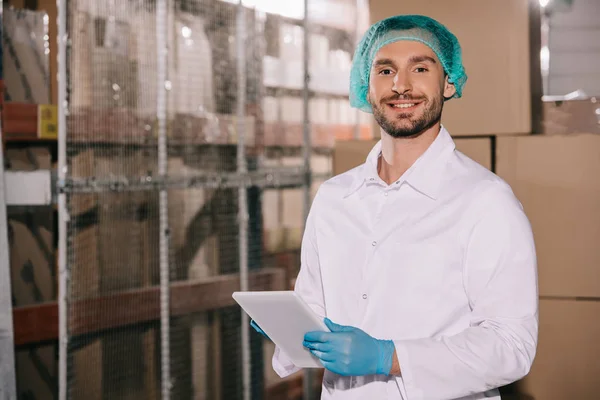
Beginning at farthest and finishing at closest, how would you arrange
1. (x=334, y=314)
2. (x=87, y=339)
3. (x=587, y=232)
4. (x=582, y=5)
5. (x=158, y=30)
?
(x=158, y=30) → (x=87, y=339) → (x=582, y=5) → (x=587, y=232) → (x=334, y=314)

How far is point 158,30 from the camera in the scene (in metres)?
3.33

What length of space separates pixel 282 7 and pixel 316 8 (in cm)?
27

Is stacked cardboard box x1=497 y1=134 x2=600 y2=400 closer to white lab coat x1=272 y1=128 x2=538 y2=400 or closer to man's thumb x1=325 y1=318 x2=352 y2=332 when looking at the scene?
white lab coat x1=272 y1=128 x2=538 y2=400

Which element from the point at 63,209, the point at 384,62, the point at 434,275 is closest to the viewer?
the point at 434,275

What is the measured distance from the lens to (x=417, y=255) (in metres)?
1.80

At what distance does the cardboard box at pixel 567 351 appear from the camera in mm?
2451

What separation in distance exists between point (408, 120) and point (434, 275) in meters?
0.39

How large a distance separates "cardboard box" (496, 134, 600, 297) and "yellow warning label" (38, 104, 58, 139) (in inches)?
75.3

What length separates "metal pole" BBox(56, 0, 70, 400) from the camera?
2910 mm

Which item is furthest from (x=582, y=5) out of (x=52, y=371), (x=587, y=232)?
(x=52, y=371)

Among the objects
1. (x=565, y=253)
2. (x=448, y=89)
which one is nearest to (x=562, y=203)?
(x=565, y=253)

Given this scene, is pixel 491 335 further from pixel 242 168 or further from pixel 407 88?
pixel 242 168

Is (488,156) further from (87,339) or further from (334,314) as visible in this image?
(87,339)

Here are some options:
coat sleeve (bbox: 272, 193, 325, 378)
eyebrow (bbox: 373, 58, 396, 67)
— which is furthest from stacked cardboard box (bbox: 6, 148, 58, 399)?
eyebrow (bbox: 373, 58, 396, 67)
